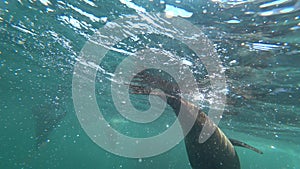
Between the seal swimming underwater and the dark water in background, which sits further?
the dark water in background

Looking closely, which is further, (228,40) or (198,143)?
(228,40)

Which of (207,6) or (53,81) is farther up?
(207,6)

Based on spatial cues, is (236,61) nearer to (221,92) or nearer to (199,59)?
(199,59)

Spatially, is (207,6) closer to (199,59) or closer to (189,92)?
(199,59)

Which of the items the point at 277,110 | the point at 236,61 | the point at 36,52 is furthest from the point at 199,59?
the point at 36,52

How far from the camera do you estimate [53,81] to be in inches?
951

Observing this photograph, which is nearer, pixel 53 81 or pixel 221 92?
pixel 221 92

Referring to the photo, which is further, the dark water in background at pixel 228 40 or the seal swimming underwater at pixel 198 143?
the dark water in background at pixel 228 40

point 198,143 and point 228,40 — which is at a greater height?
point 228,40

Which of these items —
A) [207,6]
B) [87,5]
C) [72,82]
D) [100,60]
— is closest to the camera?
[207,6]

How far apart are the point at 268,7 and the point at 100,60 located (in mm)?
10467

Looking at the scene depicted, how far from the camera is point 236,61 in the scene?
→ 10766mm

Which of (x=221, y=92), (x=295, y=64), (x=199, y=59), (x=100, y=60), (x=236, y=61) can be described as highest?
(x=295, y=64)

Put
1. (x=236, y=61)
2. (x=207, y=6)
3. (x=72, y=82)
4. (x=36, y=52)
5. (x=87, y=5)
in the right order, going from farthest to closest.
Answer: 1. (x=72, y=82)
2. (x=36, y=52)
3. (x=236, y=61)
4. (x=87, y=5)
5. (x=207, y=6)
